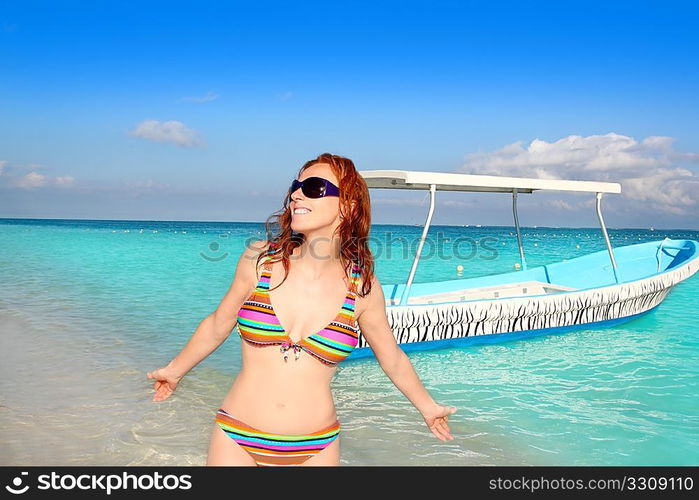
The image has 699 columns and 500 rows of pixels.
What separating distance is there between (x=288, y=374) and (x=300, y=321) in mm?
161

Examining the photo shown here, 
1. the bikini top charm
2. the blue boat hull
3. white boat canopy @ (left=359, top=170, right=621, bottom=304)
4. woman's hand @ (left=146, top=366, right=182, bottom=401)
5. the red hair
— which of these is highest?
white boat canopy @ (left=359, top=170, right=621, bottom=304)

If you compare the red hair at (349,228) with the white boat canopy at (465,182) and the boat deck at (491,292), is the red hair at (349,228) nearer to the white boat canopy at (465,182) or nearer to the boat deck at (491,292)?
the white boat canopy at (465,182)

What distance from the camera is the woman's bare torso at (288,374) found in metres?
1.81

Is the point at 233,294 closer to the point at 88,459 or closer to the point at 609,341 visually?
the point at 88,459

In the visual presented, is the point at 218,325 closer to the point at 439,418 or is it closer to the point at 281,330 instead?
the point at 281,330

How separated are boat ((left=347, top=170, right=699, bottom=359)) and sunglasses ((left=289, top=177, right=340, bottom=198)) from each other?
5.29 metres

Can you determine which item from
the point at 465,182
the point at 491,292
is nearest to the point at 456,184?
the point at 465,182

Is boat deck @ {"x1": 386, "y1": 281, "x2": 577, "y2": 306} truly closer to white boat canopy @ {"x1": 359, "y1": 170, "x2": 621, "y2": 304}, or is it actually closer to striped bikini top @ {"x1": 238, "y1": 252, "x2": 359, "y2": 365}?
white boat canopy @ {"x1": 359, "y1": 170, "x2": 621, "y2": 304}

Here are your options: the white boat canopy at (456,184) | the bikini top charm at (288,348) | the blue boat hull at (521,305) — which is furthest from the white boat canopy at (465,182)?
the bikini top charm at (288,348)

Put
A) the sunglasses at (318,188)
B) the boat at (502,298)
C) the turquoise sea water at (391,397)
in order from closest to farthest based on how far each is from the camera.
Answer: the sunglasses at (318,188)
the turquoise sea water at (391,397)
the boat at (502,298)

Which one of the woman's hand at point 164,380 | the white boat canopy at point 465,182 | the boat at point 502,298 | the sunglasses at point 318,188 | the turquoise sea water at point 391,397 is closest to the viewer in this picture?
the sunglasses at point 318,188

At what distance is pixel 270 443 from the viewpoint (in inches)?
70.6

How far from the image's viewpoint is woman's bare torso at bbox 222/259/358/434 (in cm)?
181

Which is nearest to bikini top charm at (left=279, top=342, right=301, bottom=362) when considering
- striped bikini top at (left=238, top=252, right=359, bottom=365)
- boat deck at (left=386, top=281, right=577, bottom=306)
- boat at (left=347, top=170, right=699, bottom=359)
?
striped bikini top at (left=238, top=252, right=359, bottom=365)
